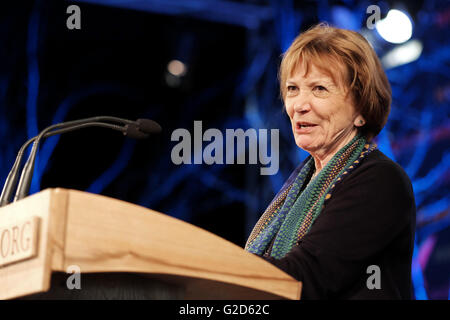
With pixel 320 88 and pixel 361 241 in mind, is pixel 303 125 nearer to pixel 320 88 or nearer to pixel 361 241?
pixel 320 88

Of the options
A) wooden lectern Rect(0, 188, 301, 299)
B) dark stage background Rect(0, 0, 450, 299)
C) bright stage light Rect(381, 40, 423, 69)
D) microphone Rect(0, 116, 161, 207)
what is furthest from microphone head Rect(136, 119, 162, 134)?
bright stage light Rect(381, 40, 423, 69)

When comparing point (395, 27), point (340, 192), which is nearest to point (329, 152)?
point (340, 192)

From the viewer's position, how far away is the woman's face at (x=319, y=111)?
1.74 meters

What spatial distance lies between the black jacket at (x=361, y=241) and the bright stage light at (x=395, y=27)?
296cm

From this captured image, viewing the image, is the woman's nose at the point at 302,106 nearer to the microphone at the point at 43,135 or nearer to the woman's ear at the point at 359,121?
the woman's ear at the point at 359,121

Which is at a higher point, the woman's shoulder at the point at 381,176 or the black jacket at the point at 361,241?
the woman's shoulder at the point at 381,176

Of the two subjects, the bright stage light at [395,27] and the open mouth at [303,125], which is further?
the bright stage light at [395,27]

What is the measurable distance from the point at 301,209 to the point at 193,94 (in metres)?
3.26

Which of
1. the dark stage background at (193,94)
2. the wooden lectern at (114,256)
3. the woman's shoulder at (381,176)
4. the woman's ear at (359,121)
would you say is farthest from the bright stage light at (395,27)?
the wooden lectern at (114,256)
